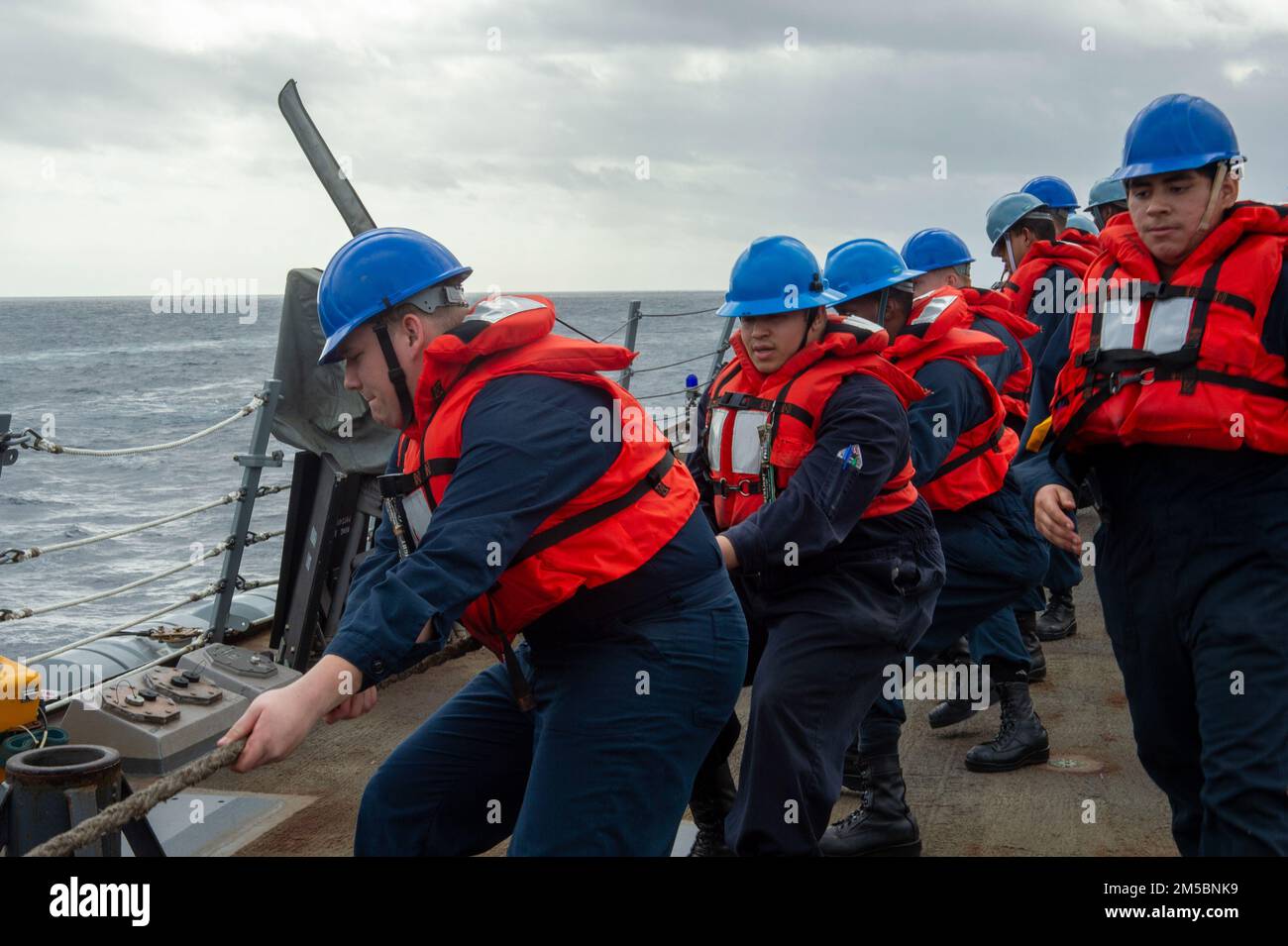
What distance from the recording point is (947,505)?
16.3 ft

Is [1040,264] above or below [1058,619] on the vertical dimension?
above

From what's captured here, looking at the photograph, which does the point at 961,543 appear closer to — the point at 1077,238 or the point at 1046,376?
the point at 1046,376

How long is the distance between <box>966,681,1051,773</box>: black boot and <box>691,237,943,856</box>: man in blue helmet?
1481 mm

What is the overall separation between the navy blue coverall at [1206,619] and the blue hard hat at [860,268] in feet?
4.40

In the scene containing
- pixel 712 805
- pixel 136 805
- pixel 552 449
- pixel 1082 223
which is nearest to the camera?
pixel 136 805

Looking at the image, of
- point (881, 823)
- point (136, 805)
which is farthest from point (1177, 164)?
point (136, 805)

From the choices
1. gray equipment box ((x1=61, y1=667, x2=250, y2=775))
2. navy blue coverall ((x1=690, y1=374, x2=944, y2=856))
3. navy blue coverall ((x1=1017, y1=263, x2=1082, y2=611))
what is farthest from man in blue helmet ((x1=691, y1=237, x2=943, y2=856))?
gray equipment box ((x1=61, y1=667, x2=250, y2=775))

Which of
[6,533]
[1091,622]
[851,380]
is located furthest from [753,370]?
[6,533]

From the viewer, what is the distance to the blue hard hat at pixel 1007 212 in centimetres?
707

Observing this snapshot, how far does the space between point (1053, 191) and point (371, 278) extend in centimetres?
608

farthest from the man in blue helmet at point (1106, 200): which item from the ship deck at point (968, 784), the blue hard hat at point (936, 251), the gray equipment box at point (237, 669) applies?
the gray equipment box at point (237, 669)

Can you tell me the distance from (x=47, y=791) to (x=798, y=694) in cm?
179

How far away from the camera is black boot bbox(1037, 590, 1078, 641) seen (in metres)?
7.29

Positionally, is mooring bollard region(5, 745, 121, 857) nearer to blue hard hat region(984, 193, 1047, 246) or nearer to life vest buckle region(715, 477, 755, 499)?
life vest buckle region(715, 477, 755, 499)
